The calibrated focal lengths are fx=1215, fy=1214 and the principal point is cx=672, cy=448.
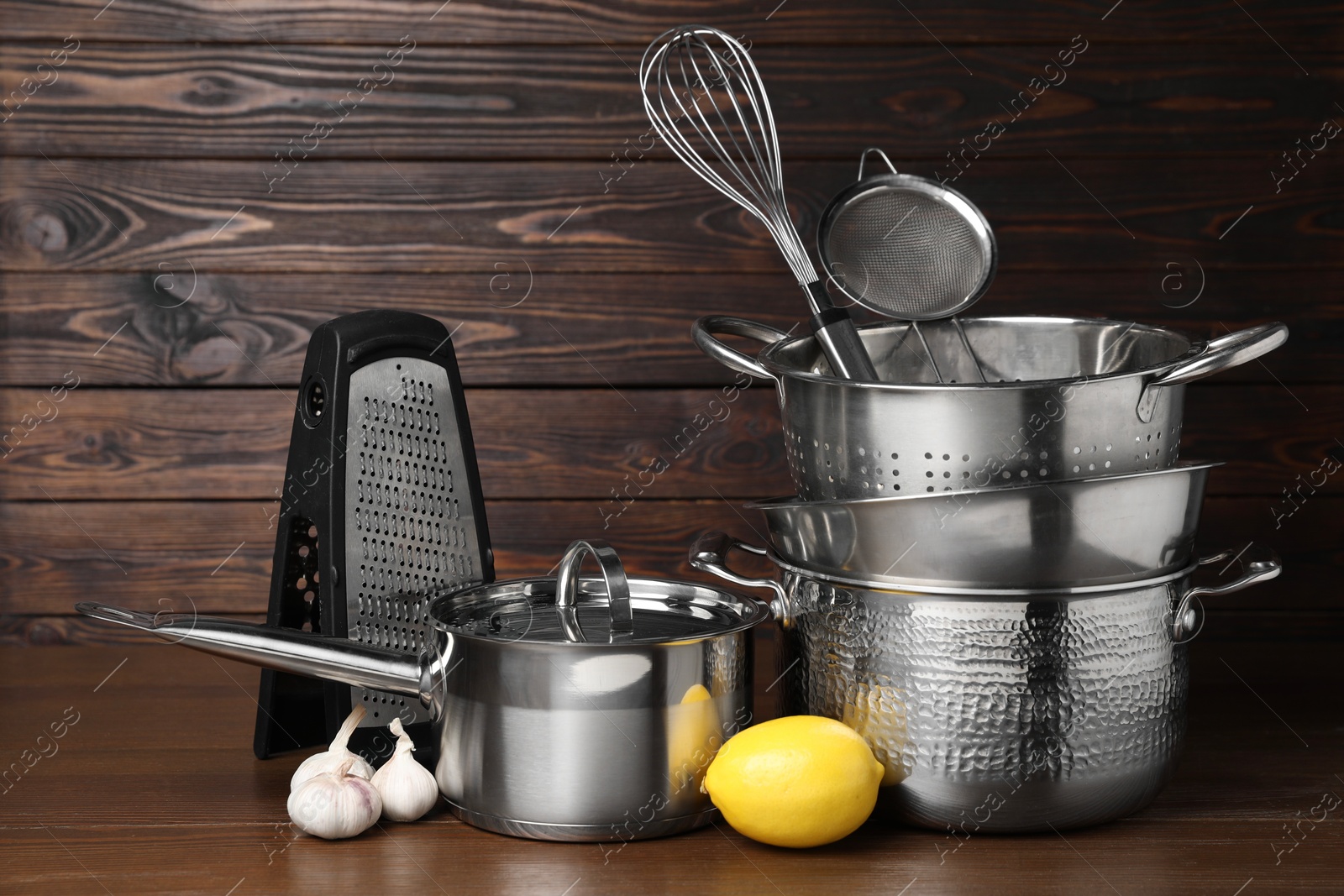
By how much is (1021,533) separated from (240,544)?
0.77m

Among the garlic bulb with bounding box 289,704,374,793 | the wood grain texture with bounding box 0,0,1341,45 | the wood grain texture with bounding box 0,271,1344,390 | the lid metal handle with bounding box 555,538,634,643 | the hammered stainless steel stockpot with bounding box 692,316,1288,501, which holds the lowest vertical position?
the garlic bulb with bounding box 289,704,374,793

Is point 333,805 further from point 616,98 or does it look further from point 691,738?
point 616,98

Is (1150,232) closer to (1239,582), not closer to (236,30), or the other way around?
(1239,582)

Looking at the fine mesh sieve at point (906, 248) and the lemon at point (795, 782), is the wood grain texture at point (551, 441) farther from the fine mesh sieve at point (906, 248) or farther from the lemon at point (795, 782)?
the lemon at point (795, 782)

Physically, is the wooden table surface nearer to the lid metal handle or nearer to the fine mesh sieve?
the lid metal handle

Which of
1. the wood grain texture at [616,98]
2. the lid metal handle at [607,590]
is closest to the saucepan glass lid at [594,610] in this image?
the lid metal handle at [607,590]

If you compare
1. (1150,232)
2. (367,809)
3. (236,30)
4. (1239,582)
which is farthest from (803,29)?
(367,809)

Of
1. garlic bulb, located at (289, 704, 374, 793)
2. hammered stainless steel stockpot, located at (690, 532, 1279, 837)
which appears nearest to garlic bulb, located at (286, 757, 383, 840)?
garlic bulb, located at (289, 704, 374, 793)

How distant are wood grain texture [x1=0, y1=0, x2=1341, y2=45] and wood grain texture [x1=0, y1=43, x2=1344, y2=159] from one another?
12mm

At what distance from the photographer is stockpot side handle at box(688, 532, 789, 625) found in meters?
0.72

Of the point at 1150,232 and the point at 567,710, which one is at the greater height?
the point at 1150,232

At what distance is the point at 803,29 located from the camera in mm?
1065

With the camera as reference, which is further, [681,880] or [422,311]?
[422,311]

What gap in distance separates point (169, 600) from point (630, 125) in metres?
0.61
